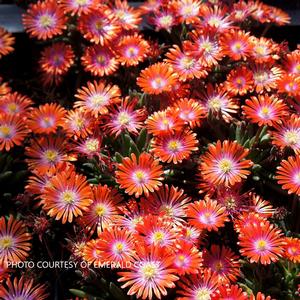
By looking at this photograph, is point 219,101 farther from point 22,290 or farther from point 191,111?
point 22,290

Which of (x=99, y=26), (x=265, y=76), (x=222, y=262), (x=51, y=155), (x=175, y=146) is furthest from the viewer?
(x=99, y=26)

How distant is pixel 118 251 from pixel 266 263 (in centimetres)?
41

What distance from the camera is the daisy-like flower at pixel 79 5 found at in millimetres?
2072

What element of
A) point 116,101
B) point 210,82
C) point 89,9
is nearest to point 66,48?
point 89,9

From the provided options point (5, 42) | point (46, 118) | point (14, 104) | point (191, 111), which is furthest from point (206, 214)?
point (5, 42)

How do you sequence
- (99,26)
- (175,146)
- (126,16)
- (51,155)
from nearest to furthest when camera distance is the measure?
(175,146), (51,155), (99,26), (126,16)

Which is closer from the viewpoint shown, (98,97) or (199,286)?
(199,286)

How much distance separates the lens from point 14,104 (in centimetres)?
201

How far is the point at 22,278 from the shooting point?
5.28 ft

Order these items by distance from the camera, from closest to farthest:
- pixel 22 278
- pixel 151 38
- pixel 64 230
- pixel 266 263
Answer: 1. pixel 266 263
2. pixel 22 278
3. pixel 64 230
4. pixel 151 38

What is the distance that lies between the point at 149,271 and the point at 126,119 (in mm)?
574

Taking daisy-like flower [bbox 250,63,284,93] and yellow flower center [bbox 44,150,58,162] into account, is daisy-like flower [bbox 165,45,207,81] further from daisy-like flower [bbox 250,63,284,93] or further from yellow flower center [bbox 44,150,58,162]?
yellow flower center [bbox 44,150,58,162]

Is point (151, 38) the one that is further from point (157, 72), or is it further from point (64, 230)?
point (64, 230)

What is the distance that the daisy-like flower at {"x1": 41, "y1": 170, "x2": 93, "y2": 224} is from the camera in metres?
1.64
